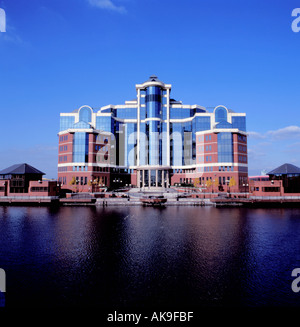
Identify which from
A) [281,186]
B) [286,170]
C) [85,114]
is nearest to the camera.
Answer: [281,186]

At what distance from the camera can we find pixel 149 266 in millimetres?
25047

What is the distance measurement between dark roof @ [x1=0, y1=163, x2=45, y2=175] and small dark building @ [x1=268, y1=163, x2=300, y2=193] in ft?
325

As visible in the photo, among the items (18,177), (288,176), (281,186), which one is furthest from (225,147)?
(18,177)

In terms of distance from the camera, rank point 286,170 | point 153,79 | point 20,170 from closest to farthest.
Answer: point 286,170 < point 20,170 < point 153,79

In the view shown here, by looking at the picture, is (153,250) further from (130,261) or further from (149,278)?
(149,278)

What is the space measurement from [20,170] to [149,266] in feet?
300

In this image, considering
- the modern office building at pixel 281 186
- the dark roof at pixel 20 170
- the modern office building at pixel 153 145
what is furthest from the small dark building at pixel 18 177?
the modern office building at pixel 281 186

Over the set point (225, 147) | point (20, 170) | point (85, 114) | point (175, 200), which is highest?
point (85, 114)

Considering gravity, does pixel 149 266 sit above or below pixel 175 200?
below

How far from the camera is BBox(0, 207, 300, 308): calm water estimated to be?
61.6 ft

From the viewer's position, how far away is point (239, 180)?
11006cm

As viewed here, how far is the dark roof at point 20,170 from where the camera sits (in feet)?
320

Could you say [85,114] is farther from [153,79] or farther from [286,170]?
[286,170]

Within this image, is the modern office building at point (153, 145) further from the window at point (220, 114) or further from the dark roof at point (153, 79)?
the dark roof at point (153, 79)
